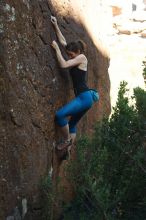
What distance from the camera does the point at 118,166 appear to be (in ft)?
18.8

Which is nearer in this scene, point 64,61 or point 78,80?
point 64,61

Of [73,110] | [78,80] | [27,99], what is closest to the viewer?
[27,99]

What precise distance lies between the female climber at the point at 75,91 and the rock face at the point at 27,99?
102 mm

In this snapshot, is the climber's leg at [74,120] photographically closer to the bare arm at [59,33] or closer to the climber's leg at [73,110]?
the climber's leg at [73,110]

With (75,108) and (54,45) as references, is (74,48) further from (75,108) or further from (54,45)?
(75,108)

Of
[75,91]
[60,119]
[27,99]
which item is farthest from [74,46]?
[27,99]

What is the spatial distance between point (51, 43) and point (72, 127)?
110 cm

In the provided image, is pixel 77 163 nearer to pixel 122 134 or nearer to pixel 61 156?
pixel 122 134

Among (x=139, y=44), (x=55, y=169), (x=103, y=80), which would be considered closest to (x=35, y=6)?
(x=55, y=169)

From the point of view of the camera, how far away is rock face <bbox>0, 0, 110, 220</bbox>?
525 cm

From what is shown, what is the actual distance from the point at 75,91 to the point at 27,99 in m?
1.04

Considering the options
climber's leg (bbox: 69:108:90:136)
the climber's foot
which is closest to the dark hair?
climber's leg (bbox: 69:108:90:136)

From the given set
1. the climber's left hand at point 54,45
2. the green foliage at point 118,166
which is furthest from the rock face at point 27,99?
the green foliage at point 118,166

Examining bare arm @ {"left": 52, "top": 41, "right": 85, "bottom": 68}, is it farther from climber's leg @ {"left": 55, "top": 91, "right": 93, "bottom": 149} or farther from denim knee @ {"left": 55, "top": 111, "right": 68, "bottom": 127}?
denim knee @ {"left": 55, "top": 111, "right": 68, "bottom": 127}
